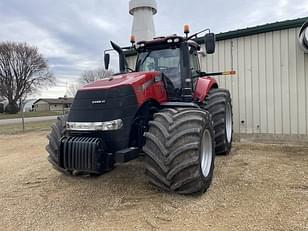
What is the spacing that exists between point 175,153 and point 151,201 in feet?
2.36

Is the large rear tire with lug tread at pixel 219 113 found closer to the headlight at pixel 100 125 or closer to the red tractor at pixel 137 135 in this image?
the red tractor at pixel 137 135

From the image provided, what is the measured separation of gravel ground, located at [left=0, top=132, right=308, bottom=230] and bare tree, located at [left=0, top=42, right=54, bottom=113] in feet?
139

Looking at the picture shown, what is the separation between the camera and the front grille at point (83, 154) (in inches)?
136

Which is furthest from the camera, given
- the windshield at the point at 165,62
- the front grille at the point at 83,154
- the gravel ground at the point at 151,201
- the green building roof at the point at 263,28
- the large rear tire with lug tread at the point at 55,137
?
the green building roof at the point at 263,28

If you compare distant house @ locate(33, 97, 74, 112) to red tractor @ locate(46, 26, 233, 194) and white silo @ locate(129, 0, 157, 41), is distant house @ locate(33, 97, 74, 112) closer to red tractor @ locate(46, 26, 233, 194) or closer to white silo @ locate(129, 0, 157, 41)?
white silo @ locate(129, 0, 157, 41)

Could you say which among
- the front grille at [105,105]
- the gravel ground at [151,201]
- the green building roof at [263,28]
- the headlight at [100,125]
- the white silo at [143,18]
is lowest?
the gravel ground at [151,201]

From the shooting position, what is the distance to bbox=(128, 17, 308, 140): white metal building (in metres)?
6.96

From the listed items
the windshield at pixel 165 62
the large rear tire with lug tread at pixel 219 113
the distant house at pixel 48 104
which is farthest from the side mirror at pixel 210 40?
the distant house at pixel 48 104

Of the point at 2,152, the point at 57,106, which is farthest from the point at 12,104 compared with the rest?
the point at 2,152

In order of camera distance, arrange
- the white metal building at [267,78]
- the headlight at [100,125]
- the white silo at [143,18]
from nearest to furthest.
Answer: the headlight at [100,125] → the white metal building at [267,78] → the white silo at [143,18]

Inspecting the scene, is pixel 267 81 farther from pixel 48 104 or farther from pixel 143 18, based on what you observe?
pixel 48 104

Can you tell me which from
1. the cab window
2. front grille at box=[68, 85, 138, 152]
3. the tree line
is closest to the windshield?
the cab window

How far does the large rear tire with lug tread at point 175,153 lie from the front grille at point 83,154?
1.82 ft

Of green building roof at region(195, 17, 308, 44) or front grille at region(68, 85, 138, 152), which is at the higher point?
green building roof at region(195, 17, 308, 44)
